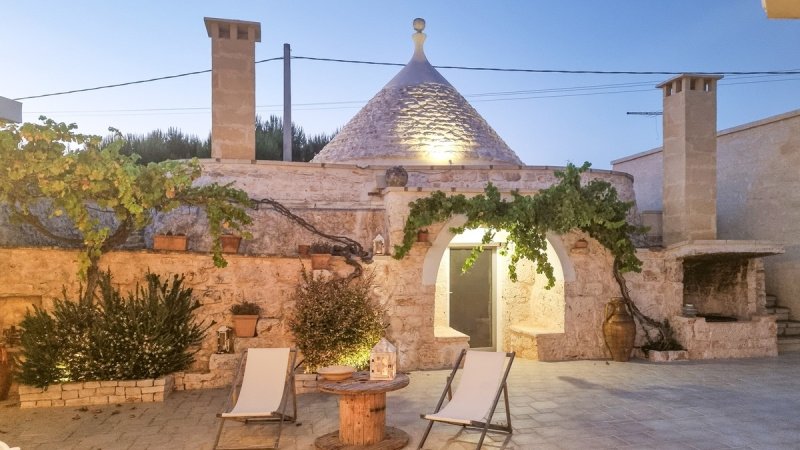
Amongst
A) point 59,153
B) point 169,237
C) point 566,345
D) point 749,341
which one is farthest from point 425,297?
point 749,341

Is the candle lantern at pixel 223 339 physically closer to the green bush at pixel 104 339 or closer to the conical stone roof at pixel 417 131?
the green bush at pixel 104 339

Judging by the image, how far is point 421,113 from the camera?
14.0 metres

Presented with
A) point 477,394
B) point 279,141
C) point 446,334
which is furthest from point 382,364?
point 279,141

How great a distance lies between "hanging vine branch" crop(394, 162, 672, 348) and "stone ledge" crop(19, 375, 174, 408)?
352cm

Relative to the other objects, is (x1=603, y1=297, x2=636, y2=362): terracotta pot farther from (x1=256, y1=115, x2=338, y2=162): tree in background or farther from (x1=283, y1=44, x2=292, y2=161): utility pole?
(x1=256, y1=115, x2=338, y2=162): tree in background

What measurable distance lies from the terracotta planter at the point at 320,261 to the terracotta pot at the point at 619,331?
4480 mm

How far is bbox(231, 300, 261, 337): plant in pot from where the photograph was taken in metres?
7.49

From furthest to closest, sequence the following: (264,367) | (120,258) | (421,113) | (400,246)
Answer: (421,113) < (400,246) < (120,258) < (264,367)

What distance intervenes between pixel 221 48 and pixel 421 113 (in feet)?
19.8

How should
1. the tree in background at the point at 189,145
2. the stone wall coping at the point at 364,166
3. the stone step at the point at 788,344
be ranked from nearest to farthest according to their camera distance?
the stone wall coping at the point at 364,166 < the stone step at the point at 788,344 < the tree in background at the point at 189,145

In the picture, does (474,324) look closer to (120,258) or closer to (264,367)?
(264,367)

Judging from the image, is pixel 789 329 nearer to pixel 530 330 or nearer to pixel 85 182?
pixel 530 330

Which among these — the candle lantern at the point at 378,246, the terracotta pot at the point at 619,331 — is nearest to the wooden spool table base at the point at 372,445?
the candle lantern at the point at 378,246

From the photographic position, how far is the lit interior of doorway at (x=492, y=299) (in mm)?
9500
